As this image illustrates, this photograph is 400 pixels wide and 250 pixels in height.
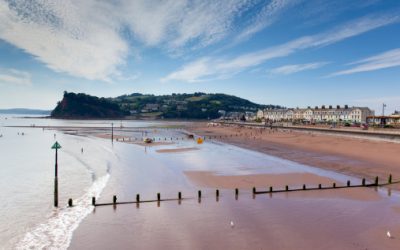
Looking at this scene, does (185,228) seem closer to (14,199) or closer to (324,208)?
(324,208)

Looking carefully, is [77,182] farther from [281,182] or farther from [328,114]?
[328,114]

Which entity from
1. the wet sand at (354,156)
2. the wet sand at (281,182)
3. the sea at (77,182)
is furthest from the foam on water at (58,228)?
the wet sand at (354,156)

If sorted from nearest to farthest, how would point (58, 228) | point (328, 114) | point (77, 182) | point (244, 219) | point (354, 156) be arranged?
1. point (58, 228)
2. point (244, 219)
3. point (77, 182)
4. point (354, 156)
5. point (328, 114)

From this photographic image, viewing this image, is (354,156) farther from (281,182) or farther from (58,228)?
(58,228)

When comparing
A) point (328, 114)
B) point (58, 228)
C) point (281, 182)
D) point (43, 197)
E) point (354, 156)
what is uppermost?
point (328, 114)

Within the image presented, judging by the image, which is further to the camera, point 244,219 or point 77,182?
point 77,182

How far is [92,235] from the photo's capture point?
1590 cm

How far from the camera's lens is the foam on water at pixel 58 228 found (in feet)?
49.1

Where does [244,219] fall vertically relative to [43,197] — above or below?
above

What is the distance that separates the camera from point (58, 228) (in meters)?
17.0

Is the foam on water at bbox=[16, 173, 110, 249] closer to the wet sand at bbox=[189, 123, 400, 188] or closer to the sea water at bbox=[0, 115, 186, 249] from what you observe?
the sea water at bbox=[0, 115, 186, 249]

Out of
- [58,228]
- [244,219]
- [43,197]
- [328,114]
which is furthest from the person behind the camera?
[328,114]

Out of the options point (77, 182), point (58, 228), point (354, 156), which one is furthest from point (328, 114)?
point (58, 228)

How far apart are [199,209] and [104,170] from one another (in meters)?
18.5
